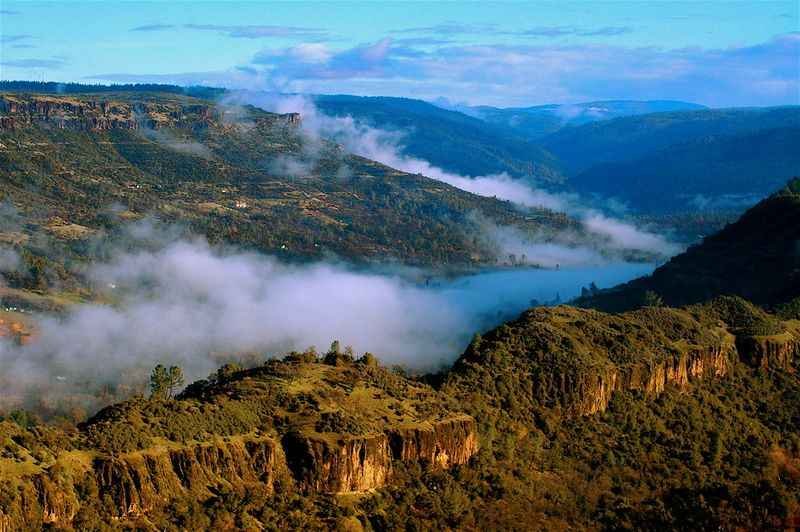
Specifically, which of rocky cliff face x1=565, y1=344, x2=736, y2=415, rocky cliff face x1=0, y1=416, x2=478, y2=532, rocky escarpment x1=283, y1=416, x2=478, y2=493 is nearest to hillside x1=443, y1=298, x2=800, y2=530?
rocky cliff face x1=565, y1=344, x2=736, y2=415

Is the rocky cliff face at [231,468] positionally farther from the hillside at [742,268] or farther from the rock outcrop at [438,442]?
the hillside at [742,268]

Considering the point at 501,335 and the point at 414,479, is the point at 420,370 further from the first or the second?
the point at 414,479

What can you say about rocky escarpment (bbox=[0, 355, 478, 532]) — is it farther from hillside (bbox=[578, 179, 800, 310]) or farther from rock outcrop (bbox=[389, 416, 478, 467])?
hillside (bbox=[578, 179, 800, 310])

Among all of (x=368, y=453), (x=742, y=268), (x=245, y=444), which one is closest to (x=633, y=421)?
(x=368, y=453)

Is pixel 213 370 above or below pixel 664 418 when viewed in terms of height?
below

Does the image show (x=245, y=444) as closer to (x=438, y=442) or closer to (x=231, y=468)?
(x=231, y=468)

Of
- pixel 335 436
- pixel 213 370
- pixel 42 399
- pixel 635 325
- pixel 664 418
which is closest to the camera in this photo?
pixel 335 436

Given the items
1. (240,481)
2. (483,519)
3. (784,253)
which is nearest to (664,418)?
(483,519)

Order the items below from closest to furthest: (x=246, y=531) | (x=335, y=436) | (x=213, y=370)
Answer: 1. (x=246, y=531)
2. (x=335, y=436)
3. (x=213, y=370)
